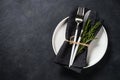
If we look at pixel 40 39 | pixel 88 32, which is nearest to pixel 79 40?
→ pixel 88 32

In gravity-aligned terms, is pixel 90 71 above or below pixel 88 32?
below

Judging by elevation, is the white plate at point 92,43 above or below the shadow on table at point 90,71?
above

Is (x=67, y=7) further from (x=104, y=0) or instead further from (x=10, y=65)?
(x=10, y=65)

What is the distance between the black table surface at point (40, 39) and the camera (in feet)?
2.94

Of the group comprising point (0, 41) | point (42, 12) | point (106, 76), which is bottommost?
point (106, 76)

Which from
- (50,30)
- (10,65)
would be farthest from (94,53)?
(10,65)

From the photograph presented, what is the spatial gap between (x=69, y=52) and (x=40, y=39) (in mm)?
151

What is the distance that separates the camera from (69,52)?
34.3 inches

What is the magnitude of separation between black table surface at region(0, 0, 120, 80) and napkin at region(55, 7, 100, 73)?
0.05m

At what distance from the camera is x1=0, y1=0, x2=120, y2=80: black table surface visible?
0.90 m

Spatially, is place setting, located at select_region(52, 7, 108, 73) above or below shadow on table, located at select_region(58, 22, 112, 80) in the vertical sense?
above

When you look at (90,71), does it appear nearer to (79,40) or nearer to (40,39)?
(79,40)

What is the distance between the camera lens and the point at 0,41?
100 cm

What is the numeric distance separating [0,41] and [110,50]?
43cm
